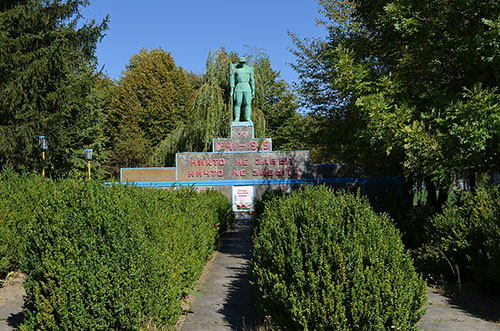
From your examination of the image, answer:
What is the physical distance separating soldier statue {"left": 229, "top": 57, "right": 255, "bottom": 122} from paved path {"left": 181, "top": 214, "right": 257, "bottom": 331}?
10.9m

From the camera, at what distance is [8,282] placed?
7.62 meters

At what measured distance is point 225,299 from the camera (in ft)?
22.0

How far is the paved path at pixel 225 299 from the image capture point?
17.9 ft

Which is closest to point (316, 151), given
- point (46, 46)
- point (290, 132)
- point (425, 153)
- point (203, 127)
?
point (290, 132)

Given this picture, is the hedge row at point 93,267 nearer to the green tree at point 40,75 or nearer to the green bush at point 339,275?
the green bush at point 339,275

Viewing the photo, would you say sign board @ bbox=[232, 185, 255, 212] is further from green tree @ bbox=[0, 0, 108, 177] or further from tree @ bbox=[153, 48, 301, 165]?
Answer: green tree @ bbox=[0, 0, 108, 177]

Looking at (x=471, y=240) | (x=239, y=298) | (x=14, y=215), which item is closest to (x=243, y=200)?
(x=14, y=215)

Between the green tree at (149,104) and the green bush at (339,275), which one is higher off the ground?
the green tree at (149,104)

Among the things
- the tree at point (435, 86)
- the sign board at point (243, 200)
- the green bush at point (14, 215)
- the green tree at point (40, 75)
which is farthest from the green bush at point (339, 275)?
the sign board at point (243, 200)

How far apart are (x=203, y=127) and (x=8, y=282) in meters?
14.7

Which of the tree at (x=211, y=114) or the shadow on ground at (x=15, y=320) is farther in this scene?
the tree at (x=211, y=114)

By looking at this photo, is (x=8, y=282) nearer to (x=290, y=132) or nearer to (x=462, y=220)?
(x=462, y=220)

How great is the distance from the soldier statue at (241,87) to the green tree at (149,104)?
600 inches

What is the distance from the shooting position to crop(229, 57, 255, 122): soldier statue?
2102 cm
